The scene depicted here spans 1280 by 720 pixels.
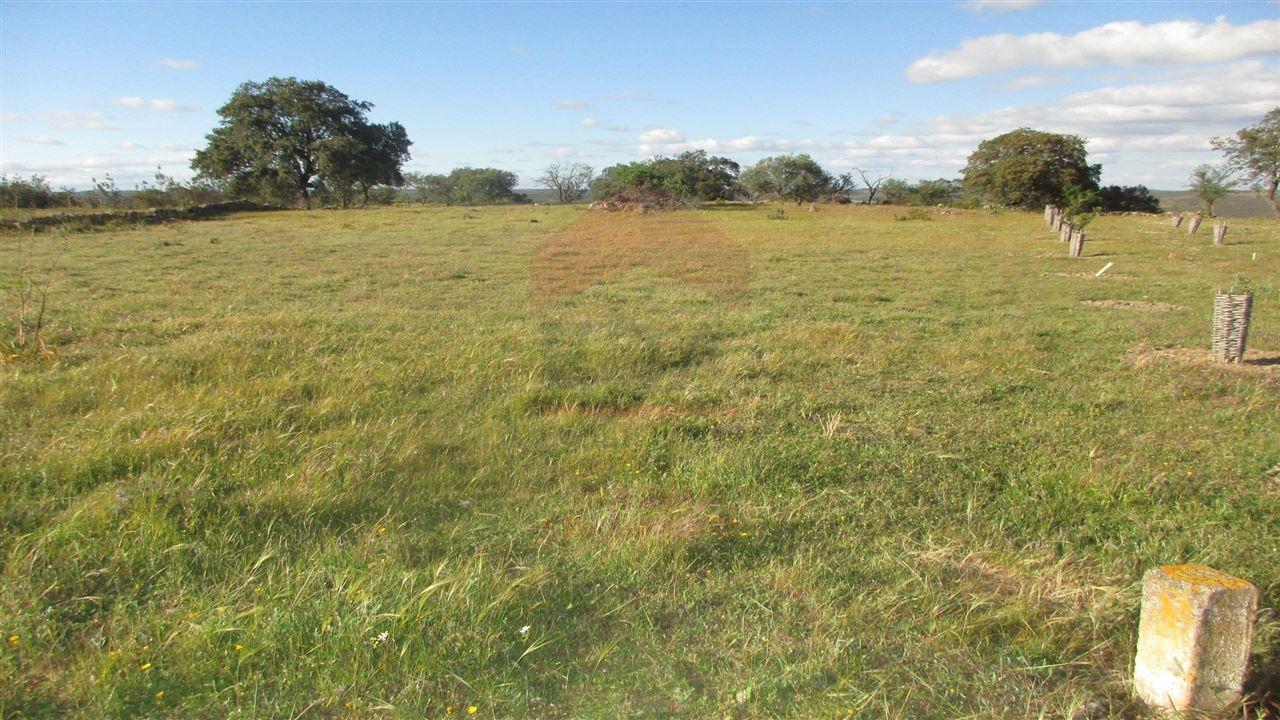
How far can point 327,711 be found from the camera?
2.02m

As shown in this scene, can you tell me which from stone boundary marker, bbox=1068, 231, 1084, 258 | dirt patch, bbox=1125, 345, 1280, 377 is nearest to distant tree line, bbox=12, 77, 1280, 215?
stone boundary marker, bbox=1068, 231, 1084, 258

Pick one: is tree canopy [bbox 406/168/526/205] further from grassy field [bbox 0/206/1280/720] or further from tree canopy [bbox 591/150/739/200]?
grassy field [bbox 0/206/1280/720]

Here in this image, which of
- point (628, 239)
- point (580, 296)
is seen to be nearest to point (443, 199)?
point (628, 239)

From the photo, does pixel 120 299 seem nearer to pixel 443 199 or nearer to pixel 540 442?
pixel 540 442

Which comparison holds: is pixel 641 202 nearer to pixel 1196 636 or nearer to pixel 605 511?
pixel 605 511

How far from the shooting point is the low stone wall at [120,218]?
56.4 ft

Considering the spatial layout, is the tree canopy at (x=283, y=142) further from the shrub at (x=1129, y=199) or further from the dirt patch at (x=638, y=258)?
the shrub at (x=1129, y=199)

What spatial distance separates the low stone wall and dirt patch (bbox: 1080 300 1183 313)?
18154 mm

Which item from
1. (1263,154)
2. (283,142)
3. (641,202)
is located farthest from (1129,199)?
(283,142)

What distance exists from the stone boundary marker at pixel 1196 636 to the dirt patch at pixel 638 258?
756 centimetres

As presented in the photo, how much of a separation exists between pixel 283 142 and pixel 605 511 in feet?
129

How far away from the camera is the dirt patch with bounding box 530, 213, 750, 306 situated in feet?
35.0

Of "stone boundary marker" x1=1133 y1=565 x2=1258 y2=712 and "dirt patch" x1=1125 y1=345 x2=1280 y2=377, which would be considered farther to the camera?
"dirt patch" x1=1125 y1=345 x2=1280 y2=377

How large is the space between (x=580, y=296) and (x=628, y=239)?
364 inches
